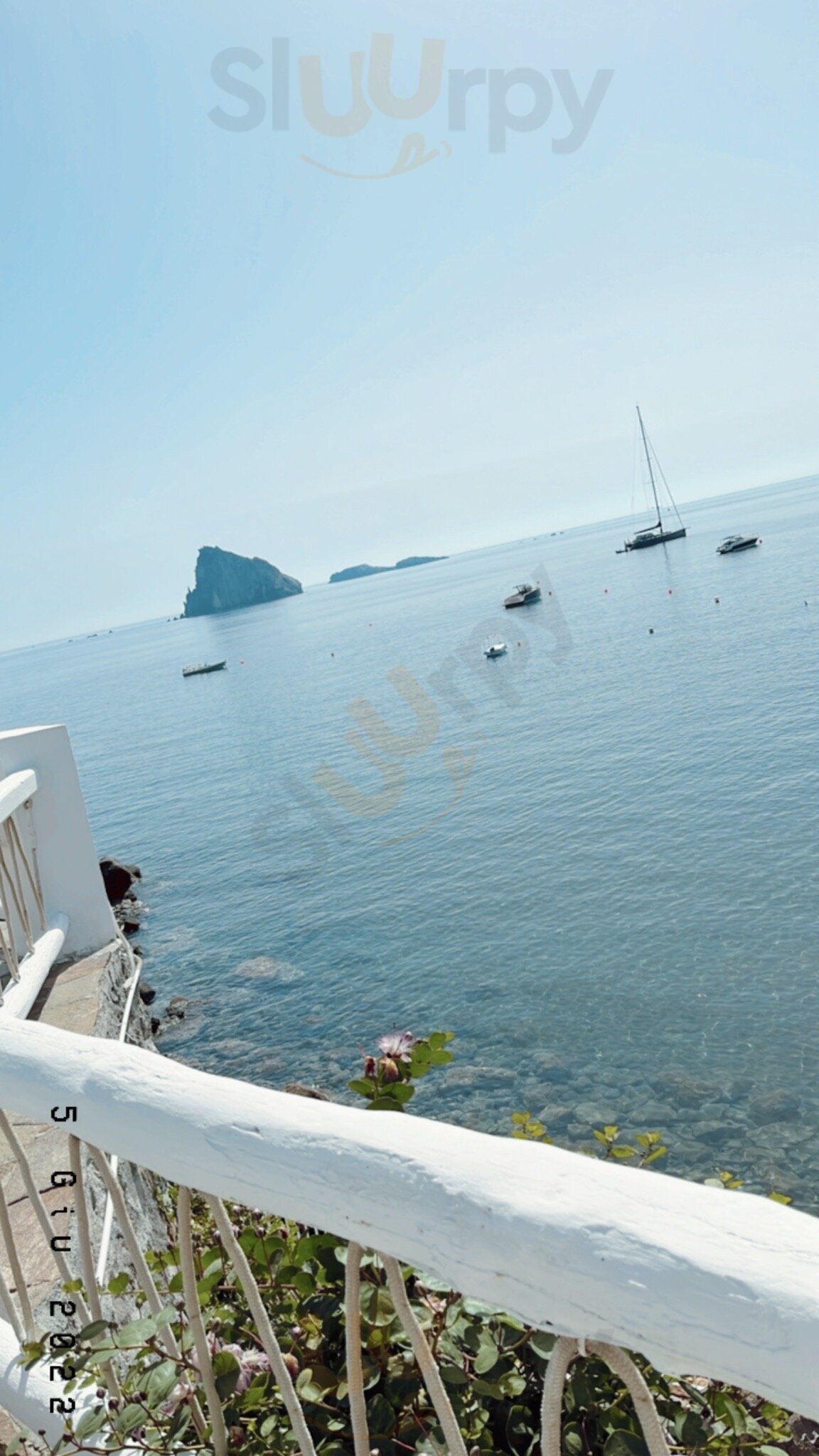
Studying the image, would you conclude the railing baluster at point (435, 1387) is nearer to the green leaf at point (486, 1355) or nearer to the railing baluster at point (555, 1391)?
the railing baluster at point (555, 1391)

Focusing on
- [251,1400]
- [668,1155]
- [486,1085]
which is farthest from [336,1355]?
[486,1085]

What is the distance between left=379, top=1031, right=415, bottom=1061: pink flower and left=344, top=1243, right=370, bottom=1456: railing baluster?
2.69ft

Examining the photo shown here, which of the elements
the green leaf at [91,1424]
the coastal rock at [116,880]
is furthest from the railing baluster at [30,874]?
the coastal rock at [116,880]

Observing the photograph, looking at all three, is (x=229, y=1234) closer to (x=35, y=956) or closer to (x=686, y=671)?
(x=35, y=956)

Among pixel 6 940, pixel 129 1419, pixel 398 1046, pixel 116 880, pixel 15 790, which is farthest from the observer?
pixel 116 880

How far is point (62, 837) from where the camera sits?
5242mm

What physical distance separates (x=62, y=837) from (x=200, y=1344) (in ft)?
13.3

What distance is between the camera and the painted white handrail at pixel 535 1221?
2.50ft

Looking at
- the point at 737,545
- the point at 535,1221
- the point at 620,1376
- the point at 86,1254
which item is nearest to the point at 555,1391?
the point at 620,1376

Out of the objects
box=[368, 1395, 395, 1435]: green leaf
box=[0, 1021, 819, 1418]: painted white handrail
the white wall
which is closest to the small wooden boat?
the white wall

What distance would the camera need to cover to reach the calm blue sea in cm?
1383

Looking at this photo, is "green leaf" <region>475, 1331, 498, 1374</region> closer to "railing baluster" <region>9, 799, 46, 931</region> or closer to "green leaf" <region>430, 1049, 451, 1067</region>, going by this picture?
"green leaf" <region>430, 1049, 451, 1067</region>

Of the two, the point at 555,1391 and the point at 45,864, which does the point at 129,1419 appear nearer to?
the point at 555,1391

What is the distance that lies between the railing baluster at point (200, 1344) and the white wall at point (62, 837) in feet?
12.4
